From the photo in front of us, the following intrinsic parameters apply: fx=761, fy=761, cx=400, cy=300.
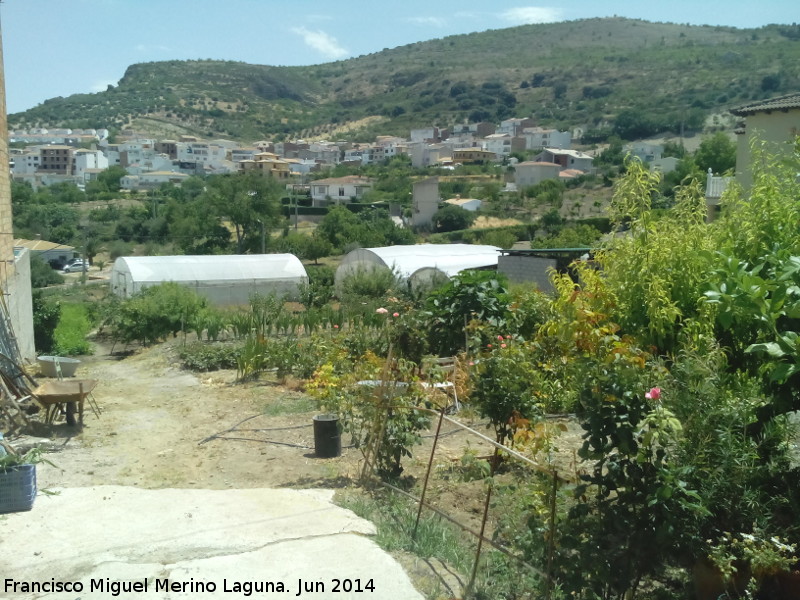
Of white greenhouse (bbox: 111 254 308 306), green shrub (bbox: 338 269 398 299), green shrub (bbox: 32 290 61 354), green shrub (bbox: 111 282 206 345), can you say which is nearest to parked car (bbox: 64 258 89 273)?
white greenhouse (bbox: 111 254 308 306)

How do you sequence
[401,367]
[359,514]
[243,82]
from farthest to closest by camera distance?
[243,82], [401,367], [359,514]

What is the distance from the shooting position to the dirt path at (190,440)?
20.6 feet

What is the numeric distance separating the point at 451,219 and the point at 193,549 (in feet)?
162

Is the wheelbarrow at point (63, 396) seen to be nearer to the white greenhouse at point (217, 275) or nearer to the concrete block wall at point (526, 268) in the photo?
the concrete block wall at point (526, 268)

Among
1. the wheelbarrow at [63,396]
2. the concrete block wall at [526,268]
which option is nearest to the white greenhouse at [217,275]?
the concrete block wall at [526,268]

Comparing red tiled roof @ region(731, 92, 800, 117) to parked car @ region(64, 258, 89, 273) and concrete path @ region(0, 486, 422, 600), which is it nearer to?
concrete path @ region(0, 486, 422, 600)

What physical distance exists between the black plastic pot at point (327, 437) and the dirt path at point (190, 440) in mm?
114

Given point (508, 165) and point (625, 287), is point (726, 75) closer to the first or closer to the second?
point (508, 165)

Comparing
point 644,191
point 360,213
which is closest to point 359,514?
point 644,191

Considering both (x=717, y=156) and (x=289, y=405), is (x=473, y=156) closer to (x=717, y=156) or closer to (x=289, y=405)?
(x=717, y=156)

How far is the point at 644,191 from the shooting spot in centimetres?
567

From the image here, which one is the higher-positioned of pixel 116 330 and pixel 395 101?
pixel 395 101

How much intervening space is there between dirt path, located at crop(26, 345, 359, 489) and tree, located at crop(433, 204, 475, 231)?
43140mm

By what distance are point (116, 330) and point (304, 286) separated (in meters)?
8.23
